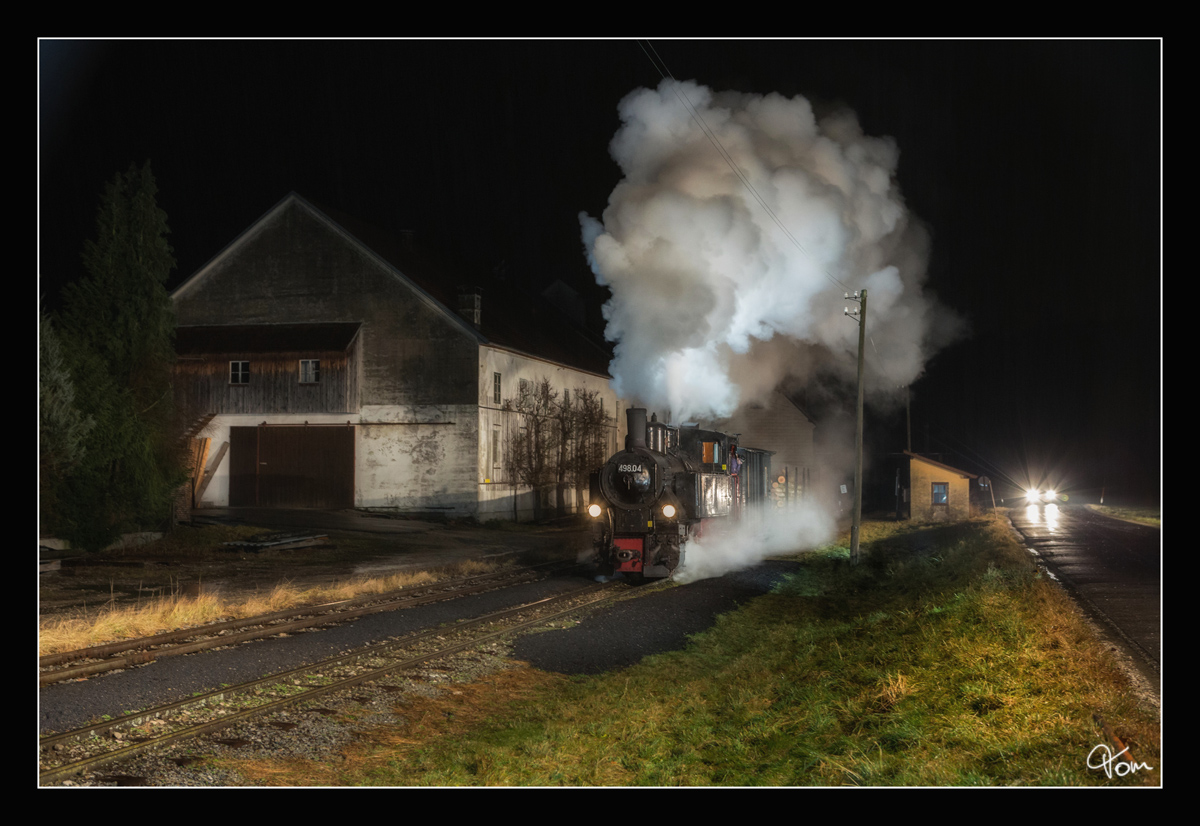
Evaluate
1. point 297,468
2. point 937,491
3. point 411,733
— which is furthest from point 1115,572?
point 297,468

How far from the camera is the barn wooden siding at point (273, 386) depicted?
110 feet

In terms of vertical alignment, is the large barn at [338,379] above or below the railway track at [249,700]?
above

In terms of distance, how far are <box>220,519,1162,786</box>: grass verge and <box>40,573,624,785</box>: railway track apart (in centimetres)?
98

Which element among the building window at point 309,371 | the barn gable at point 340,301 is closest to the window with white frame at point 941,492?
the barn gable at point 340,301

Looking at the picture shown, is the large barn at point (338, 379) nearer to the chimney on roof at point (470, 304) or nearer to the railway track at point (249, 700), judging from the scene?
the chimney on roof at point (470, 304)

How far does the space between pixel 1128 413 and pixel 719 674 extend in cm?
8415

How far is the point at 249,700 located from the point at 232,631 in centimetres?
381

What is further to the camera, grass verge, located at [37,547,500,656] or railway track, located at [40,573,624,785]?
grass verge, located at [37,547,500,656]

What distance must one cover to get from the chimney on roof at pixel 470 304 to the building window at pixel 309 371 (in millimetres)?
5710

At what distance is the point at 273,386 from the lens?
3391 cm

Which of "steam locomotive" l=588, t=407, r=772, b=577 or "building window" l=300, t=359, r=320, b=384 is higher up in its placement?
"building window" l=300, t=359, r=320, b=384

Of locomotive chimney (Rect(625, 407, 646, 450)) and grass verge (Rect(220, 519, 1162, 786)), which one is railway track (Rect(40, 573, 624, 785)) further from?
locomotive chimney (Rect(625, 407, 646, 450))

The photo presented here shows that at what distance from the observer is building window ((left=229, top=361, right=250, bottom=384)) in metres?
34.1

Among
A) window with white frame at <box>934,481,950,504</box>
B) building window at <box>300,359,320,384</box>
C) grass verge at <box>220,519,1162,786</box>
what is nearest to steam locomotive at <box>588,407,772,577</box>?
grass verge at <box>220,519,1162,786</box>
